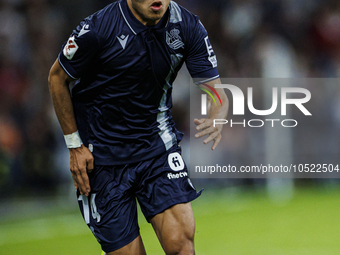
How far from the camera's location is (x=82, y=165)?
2.53 meters

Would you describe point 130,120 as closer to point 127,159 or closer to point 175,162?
point 127,159

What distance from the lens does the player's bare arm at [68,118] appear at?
2.38 meters

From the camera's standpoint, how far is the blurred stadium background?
512 cm

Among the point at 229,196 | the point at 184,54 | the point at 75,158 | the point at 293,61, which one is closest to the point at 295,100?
the point at 293,61

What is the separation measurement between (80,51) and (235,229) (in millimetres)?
3027

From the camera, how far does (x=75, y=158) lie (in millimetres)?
2535

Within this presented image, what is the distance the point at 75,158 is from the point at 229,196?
11.6 feet

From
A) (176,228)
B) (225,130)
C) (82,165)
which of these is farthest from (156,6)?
(225,130)

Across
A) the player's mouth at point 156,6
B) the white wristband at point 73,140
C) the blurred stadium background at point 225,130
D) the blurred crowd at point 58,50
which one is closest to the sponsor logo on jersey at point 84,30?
the player's mouth at point 156,6

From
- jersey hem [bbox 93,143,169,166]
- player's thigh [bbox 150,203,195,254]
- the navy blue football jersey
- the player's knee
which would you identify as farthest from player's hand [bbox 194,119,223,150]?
the player's knee

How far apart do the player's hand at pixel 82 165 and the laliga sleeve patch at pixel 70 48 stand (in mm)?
551

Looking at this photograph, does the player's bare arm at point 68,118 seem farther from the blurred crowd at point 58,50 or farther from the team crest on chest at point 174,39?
the blurred crowd at point 58,50

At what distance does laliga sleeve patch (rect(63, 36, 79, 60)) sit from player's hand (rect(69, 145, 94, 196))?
551 millimetres

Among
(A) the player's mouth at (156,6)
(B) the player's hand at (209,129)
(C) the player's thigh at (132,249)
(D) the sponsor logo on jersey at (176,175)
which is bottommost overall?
(C) the player's thigh at (132,249)
